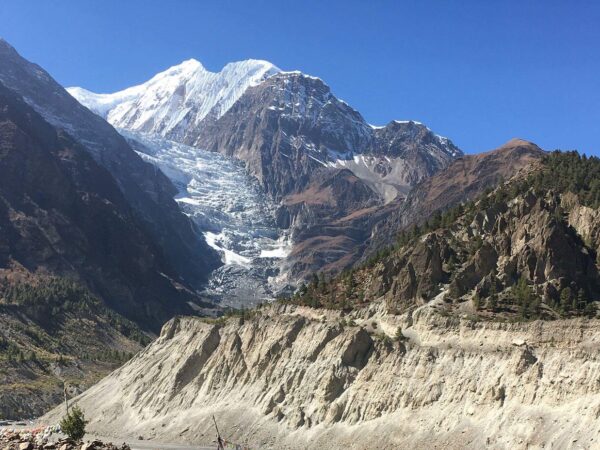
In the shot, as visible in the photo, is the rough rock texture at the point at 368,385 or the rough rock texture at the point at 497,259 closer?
the rough rock texture at the point at 368,385

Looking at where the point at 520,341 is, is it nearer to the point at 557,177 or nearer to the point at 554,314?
the point at 554,314

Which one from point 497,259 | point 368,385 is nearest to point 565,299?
point 497,259

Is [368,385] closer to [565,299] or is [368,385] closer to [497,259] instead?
[497,259]

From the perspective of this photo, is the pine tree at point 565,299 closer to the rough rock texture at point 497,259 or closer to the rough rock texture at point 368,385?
the rough rock texture at point 497,259

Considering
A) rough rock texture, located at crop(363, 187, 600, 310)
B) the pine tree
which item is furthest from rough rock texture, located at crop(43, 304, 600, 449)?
rough rock texture, located at crop(363, 187, 600, 310)

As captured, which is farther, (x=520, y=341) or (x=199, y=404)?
(x=199, y=404)

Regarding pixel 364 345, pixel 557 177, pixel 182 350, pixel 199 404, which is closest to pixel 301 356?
pixel 364 345

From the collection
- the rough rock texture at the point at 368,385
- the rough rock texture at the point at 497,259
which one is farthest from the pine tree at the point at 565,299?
the rough rock texture at the point at 368,385

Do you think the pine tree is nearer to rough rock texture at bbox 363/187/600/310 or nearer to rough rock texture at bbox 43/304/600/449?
rough rock texture at bbox 363/187/600/310
